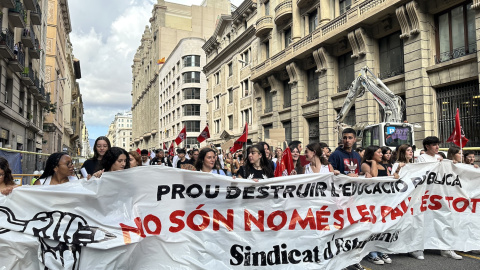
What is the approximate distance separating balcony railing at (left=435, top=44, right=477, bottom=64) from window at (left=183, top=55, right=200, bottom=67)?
171ft

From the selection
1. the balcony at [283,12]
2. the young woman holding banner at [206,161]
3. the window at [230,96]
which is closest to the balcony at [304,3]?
the balcony at [283,12]

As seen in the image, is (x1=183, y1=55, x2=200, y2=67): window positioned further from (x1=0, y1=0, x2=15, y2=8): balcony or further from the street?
the street

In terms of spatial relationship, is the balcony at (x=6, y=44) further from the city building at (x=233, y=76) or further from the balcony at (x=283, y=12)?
the city building at (x=233, y=76)

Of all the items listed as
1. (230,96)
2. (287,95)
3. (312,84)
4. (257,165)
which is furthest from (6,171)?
(230,96)

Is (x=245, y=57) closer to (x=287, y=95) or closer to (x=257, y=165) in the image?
(x=287, y=95)

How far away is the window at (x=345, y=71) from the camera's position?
67.2 ft

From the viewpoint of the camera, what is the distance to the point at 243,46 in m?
34.5

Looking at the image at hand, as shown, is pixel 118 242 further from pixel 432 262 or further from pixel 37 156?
pixel 37 156

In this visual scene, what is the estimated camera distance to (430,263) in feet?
16.8

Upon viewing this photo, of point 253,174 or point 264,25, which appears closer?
point 253,174

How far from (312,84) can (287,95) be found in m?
3.32

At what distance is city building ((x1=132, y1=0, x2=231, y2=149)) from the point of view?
7775 cm

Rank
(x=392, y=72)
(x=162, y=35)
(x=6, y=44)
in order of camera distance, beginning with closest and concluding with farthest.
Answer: (x=6, y=44) → (x=392, y=72) → (x=162, y=35)

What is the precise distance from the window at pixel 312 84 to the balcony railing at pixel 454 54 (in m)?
8.83
